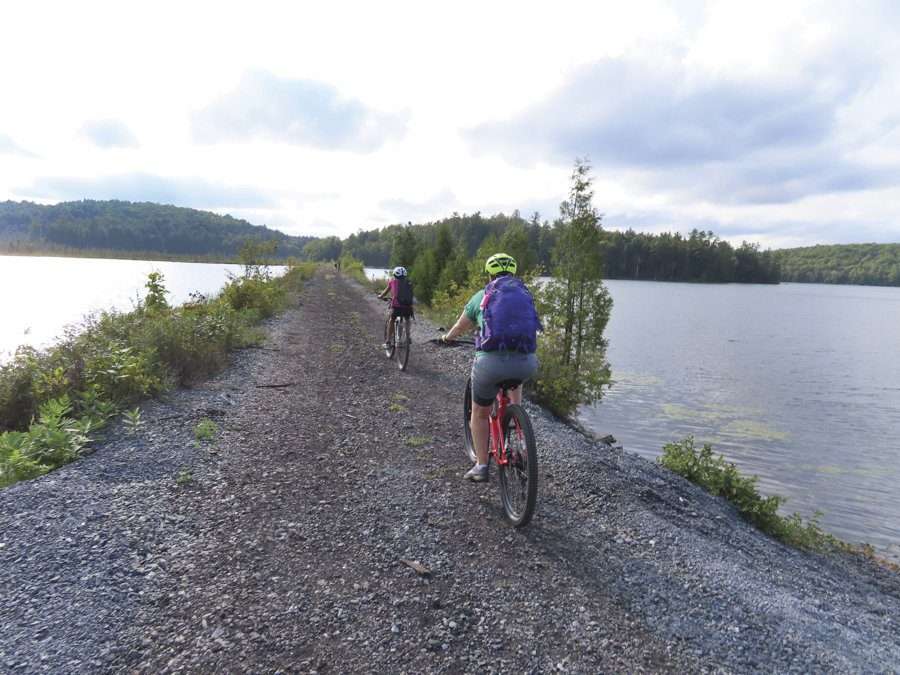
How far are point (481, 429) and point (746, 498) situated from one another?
462cm

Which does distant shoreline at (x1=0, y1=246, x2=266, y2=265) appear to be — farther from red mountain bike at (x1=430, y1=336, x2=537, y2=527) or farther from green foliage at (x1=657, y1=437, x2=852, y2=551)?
red mountain bike at (x1=430, y1=336, x2=537, y2=527)

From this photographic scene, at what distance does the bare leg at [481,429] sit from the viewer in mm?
4777

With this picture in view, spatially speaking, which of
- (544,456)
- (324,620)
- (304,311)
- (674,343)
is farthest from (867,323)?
(324,620)

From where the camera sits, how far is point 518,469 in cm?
435

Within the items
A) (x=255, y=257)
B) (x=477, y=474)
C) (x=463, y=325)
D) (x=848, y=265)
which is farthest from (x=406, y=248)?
(x=848, y=265)

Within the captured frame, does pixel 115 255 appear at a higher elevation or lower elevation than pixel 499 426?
higher

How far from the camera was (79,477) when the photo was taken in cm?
468

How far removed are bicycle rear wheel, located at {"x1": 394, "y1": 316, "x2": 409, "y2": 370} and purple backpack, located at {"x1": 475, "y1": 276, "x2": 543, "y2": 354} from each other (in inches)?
266

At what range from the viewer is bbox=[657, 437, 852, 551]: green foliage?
21.6 ft

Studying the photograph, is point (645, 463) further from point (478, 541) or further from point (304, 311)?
point (304, 311)

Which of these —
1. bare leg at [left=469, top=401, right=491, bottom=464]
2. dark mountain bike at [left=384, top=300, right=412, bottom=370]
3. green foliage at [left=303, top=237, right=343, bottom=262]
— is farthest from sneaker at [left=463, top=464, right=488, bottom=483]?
green foliage at [left=303, top=237, right=343, bottom=262]

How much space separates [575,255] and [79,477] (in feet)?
39.7

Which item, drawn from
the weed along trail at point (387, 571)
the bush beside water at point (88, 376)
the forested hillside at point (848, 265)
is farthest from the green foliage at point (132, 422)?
the forested hillside at point (848, 265)

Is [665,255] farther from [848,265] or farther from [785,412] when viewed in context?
[785,412]
